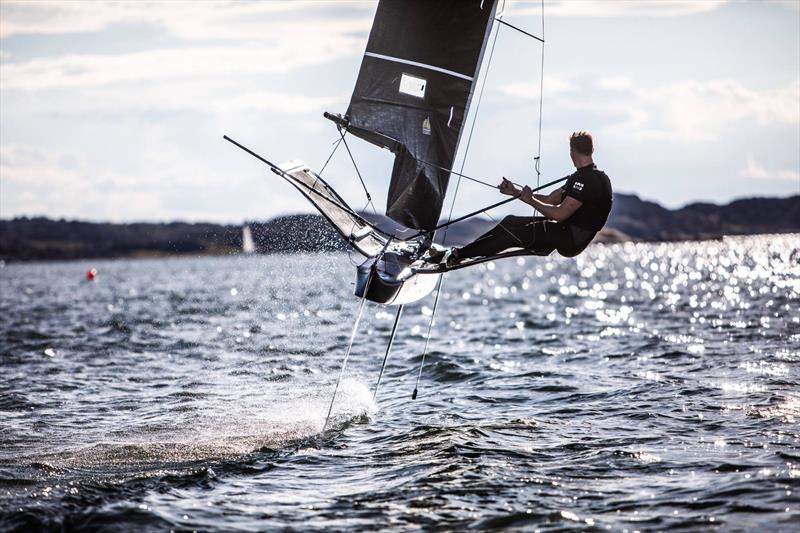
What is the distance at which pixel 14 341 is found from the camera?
1060 inches

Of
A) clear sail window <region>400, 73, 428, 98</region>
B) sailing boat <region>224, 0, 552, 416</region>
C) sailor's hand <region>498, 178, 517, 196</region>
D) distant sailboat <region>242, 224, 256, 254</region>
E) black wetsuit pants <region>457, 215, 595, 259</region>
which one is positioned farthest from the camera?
distant sailboat <region>242, 224, 256, 254</region>

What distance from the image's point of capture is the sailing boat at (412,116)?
1282cm

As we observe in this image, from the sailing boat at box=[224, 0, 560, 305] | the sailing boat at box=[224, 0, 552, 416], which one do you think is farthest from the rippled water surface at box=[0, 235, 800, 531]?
the sailing boat at box=[224, 0, 560, 305]

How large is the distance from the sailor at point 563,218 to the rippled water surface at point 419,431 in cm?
248

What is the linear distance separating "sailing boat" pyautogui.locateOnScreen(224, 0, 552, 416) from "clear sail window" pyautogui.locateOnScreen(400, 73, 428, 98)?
0.01m

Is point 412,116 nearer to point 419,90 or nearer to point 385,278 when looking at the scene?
point 419,90

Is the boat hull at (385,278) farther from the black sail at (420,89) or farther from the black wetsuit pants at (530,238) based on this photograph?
the black sail at (420,89)

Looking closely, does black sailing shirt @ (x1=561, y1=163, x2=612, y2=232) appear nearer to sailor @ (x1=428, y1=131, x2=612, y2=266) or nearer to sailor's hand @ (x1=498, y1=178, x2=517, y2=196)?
sailor @ (x1=428, y1=131, x2=612, y2=266)

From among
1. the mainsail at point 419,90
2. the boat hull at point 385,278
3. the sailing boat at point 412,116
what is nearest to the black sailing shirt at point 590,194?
the sailing boat at point 412,116

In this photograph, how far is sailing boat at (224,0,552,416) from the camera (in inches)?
505

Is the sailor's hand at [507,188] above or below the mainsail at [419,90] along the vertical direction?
below

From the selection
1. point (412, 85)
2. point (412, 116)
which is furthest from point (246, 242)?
point (412, 85)

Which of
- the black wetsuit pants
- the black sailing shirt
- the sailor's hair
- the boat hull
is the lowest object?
the boat hull

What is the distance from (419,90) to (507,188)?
2.44 metres
